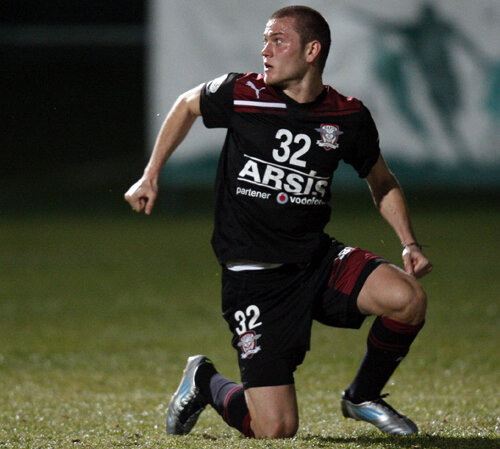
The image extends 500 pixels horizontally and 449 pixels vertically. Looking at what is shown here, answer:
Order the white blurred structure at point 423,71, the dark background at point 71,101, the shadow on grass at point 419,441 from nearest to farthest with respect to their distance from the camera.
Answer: the shadow on grass at point 419,441, the white blurred structure at point 423,71, the dark background at point 71,101

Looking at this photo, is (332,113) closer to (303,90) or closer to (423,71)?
(303,90)

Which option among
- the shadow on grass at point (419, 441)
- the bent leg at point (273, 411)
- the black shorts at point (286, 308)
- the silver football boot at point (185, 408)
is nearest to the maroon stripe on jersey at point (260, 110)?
the black shorts at point (286, 308)

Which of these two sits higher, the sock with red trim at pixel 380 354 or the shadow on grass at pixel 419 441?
the sock with red trim at pixel 380 354

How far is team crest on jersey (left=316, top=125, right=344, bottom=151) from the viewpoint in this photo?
420 centimetres

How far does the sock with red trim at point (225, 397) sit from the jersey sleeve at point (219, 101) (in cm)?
122

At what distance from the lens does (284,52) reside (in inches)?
163

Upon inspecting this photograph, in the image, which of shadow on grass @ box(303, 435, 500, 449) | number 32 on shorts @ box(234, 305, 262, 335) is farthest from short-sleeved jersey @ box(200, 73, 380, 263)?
shadow on grass @ box(303, 435, 500, 449)

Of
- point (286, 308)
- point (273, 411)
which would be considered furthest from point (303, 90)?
point (273, 411)

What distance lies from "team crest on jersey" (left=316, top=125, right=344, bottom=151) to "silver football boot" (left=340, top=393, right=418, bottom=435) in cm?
118

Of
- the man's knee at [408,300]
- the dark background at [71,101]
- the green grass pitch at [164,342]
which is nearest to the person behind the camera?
the man's knee at [408,300]

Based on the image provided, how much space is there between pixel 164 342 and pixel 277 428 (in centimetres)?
299

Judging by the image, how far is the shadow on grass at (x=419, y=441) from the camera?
155 inches

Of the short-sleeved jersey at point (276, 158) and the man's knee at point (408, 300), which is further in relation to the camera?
the short-sleeved jersey at point (276, 158)

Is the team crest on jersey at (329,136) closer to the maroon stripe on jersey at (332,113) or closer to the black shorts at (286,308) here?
the maroon stripe on jersey at (332,113)
